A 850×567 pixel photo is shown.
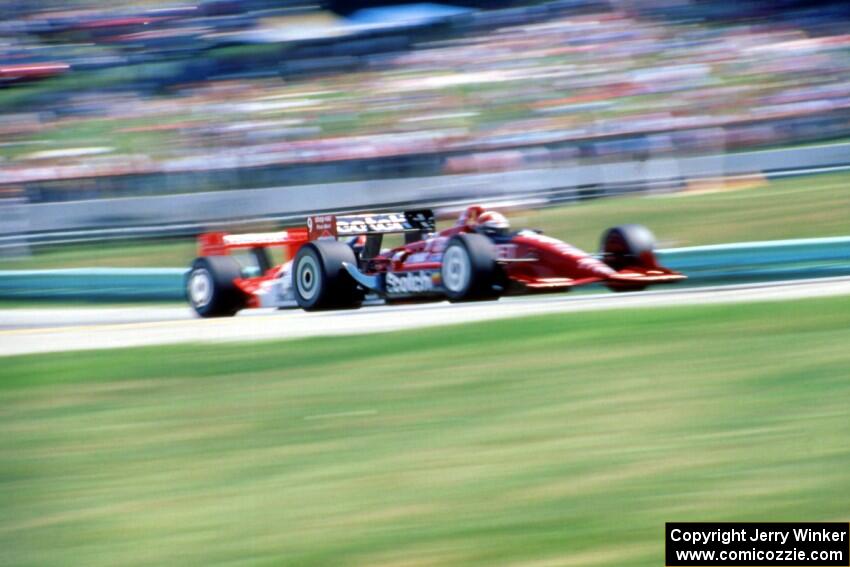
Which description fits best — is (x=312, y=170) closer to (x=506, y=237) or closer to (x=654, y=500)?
(x=506, y=237)

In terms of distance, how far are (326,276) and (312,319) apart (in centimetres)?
44

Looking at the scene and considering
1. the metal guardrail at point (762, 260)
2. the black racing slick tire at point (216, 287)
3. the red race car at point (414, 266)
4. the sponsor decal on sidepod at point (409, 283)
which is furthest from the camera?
the metal guardrail at point (762, 260)

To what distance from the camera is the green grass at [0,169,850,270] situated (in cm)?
1343

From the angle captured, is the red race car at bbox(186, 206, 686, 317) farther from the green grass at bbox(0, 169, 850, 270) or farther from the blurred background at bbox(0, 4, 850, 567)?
the green grass at bbox(0, 169, 850, 270)

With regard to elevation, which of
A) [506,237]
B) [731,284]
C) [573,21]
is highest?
[573,21]

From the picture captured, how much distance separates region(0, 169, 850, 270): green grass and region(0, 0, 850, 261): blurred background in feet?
1.35

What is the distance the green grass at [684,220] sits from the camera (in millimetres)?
13430

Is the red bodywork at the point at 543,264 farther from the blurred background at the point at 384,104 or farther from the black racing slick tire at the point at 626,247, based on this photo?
the blurred background at the point at 384,104

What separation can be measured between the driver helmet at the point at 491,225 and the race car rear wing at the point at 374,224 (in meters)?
0.74

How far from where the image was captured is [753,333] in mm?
6840

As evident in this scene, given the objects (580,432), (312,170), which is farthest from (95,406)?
(312,170)

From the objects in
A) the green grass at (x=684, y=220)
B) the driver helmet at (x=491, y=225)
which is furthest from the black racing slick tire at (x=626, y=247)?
the green grass at (x=684, y=220)

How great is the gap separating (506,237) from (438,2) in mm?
18971

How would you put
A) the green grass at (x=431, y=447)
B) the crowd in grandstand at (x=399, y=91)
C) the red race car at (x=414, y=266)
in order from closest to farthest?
1. the green grass at (x=431, y=447)
2. the red race car at (x=414, y=266)
3. the crowd in grandstand at (x=399, y=91)
